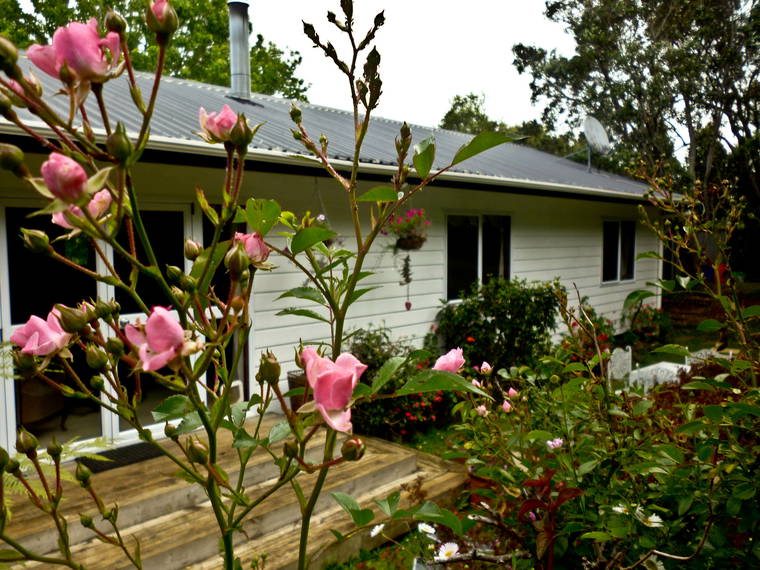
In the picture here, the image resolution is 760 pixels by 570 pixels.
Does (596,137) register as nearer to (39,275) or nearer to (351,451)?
(39,275)

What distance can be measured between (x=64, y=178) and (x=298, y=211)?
569 cm

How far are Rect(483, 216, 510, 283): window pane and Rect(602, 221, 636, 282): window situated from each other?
341 centimetres

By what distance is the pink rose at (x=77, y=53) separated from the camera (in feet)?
1.88

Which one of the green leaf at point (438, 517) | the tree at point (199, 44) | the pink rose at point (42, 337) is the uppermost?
the tree at point (199, 44)

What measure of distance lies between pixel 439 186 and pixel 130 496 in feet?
16.1

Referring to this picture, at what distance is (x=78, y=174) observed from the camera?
1.68 ft

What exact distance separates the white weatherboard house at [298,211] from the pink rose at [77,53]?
137 centimetres

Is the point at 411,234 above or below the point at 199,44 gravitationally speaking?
below

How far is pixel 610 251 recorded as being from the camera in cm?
1148

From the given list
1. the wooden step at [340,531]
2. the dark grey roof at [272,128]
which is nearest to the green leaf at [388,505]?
the wooden step at [340,531]

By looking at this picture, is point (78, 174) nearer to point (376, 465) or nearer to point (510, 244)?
point (376, 465)

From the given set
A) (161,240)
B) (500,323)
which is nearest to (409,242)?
(500,323)

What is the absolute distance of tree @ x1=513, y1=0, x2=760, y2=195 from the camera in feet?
49.3

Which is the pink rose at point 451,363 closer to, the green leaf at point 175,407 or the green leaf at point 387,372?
the green leaf at point 387,372
